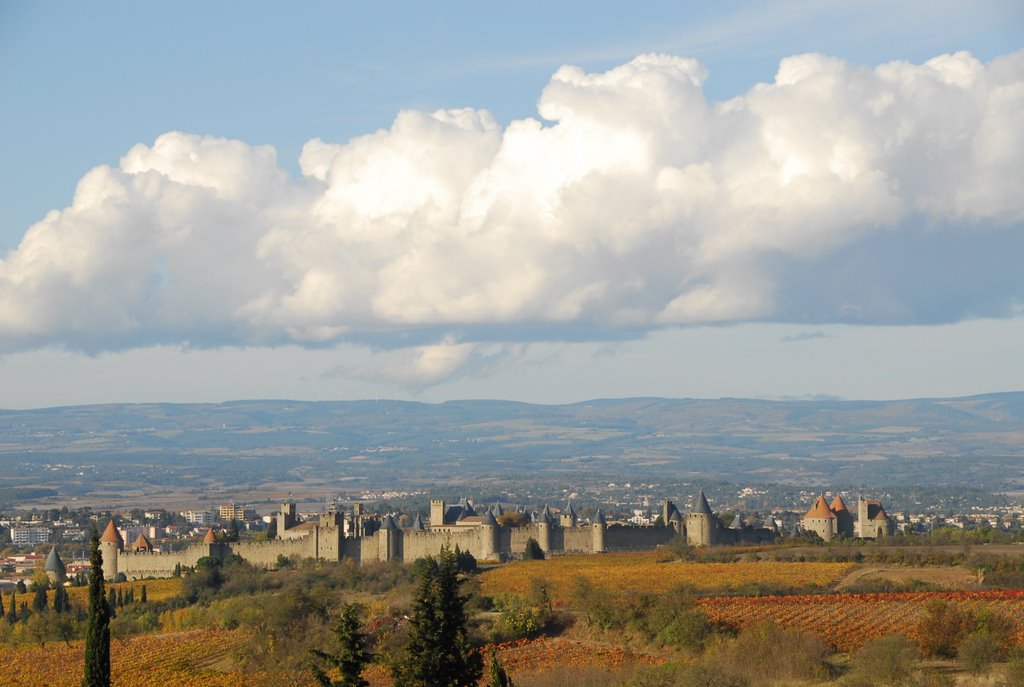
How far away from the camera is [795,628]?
48.8 meters

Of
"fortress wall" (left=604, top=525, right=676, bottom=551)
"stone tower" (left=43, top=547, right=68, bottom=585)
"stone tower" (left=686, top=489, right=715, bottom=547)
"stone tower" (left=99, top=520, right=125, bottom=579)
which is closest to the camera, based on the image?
"fortress wall" (left=604, top=525, right=676, bottom=551)

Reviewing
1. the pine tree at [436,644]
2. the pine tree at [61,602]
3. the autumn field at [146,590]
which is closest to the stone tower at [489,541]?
the autumn field at [146,590]

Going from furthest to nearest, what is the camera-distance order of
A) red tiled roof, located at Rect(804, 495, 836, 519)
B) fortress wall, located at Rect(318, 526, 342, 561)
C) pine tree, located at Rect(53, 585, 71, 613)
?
red tiled roof, located at Rect(804, 495, 836, 519) → fortress wall, located at Rect(318, 526, 342, 561) → pine tree, located at Rect(53, 585, 71, 613)

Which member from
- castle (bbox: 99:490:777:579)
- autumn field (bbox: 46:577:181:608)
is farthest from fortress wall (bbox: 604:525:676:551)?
autumn field (bbox: 46:577:181:608)

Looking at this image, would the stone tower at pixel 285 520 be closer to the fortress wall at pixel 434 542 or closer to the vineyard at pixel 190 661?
the fortress wall at pixel 434 542

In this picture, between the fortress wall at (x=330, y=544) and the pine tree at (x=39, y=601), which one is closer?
the pine tree at (x=39, y=601)

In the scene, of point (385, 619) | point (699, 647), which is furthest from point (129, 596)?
point (699, 647)

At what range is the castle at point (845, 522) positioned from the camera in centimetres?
9875

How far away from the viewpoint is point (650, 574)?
233ft

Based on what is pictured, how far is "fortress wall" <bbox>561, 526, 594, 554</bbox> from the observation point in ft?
283

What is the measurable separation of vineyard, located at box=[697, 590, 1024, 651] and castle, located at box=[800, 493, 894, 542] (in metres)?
38.3

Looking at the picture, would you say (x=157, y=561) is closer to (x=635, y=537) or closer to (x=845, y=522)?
(x=635, y=537)

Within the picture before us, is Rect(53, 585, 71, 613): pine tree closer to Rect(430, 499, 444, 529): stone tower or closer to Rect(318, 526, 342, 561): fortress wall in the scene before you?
Rect(318, 526, 342, 561): fortress wall

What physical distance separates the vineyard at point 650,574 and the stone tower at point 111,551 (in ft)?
→ 80.5
